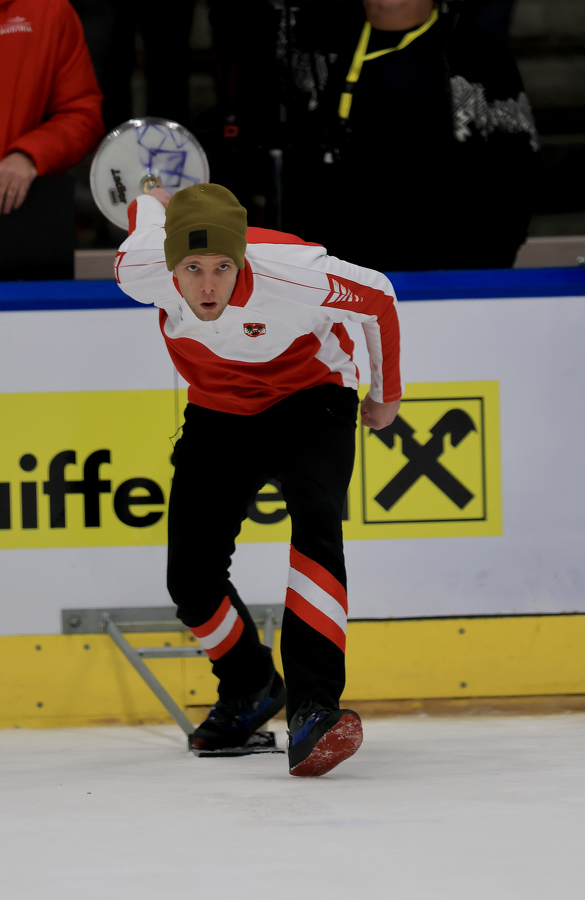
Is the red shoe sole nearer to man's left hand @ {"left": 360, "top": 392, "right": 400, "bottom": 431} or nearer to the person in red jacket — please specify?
man's left hand @ {"left": 360, "top": 392, "right": 400, "bottom": 431}

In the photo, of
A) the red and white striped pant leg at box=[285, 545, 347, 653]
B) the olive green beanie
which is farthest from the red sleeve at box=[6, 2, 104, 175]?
the red and white striped pant leg at box=[285, 545, 347, 653]

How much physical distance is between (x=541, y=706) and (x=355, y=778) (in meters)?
0.95

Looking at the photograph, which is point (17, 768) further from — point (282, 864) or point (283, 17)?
point (283, 17)

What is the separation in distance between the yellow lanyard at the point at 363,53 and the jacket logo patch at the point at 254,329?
1285 millimetres

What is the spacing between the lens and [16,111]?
293 centimetres

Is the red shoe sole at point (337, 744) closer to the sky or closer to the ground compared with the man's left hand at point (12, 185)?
closer to the ground

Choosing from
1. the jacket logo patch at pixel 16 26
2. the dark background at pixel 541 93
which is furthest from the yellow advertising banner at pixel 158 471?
the dark background at pixel 541 93

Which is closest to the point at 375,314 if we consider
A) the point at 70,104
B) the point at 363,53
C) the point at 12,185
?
the point at 12,185

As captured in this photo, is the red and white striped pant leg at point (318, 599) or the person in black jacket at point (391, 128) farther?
the person in black jacket at point (391, 128)

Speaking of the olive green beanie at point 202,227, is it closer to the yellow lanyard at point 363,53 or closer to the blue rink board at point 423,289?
the blue rink board at point 423,289

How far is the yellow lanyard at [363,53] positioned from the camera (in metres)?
2.93

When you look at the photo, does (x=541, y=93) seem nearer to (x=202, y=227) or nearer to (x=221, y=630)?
(x=202, y=227)

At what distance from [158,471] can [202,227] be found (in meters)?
0.96

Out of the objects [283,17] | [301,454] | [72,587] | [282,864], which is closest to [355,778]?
[282,864]
